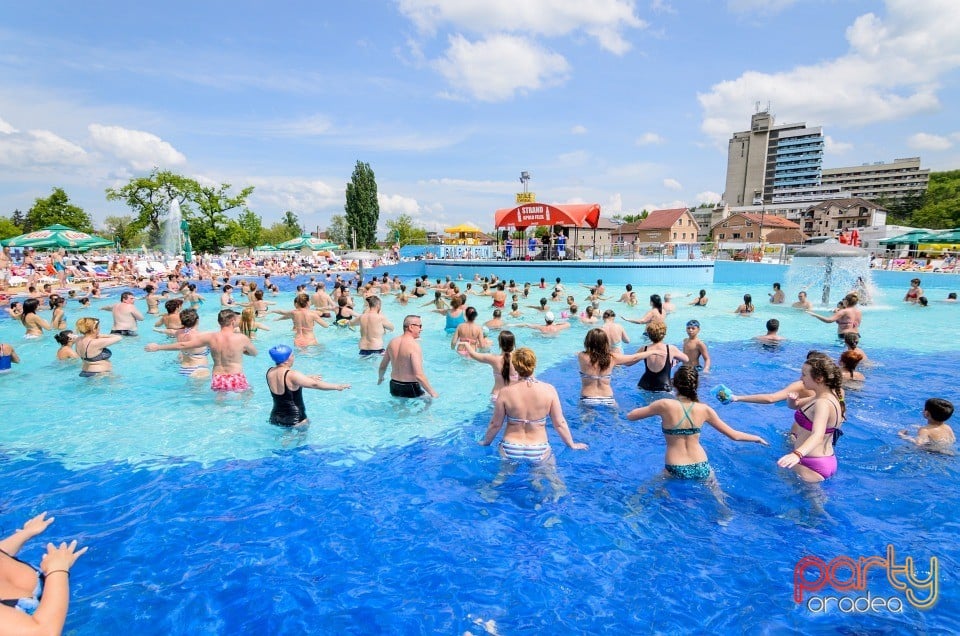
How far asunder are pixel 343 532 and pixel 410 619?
1.15 m

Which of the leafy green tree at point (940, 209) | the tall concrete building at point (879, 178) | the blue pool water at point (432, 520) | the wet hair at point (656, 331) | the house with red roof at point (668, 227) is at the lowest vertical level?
the blue pool water at point (432, 520)

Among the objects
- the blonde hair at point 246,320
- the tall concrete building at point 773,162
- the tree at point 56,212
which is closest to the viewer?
the blonde hair at point 246,320

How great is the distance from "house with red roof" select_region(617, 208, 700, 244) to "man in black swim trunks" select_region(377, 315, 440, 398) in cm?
6434

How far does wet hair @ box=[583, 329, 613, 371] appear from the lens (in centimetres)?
586

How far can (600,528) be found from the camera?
4.09 m

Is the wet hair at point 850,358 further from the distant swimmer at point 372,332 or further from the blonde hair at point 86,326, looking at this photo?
the blonde hair at point 86,326

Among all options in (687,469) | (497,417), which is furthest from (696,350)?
(497,417)

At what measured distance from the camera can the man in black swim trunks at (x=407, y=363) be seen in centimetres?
619

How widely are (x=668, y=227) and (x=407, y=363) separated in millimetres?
68213

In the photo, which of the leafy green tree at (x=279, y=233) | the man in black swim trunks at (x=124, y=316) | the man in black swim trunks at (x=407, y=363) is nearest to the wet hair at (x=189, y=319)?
the man in black swim trunks at (x=407, y=363)

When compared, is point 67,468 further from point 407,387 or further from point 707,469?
point 707,469

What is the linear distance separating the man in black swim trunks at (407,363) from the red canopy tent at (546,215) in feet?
70.2

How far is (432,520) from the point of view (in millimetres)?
4242

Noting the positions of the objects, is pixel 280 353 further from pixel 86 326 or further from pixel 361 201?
pixel 361 201
